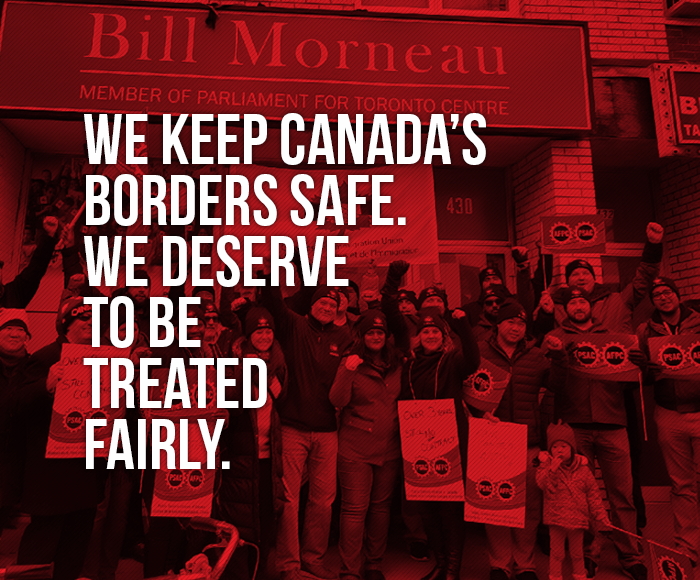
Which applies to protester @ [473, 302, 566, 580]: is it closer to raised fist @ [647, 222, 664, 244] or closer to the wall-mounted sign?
raised fist @ [647, 222, 664, 244]

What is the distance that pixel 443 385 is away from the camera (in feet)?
12.6

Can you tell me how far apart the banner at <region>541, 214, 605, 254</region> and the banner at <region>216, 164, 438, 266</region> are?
3.54 feet

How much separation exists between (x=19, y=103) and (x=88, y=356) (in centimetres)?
343

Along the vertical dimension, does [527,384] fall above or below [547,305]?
below

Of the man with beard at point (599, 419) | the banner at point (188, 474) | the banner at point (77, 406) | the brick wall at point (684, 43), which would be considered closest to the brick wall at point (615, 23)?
the brick wall at point (684, 43)

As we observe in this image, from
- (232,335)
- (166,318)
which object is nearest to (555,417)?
(232,335)

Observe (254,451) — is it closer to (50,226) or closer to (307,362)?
(307,362)

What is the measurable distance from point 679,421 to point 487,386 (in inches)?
60.1

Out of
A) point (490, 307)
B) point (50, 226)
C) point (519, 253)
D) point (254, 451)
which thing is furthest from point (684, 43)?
point (50, 226)

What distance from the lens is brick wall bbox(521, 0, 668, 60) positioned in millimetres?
6117

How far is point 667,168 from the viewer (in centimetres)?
675

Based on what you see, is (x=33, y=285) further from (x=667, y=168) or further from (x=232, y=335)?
(x=667, y=168)

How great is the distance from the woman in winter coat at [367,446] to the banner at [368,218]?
149 cm

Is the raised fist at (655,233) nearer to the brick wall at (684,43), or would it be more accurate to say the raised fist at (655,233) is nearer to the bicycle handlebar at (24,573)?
the brick wall at (684,43)
